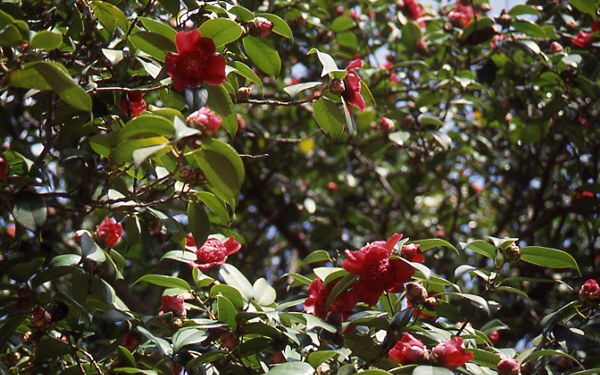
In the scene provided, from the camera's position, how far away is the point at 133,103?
57.6 inches

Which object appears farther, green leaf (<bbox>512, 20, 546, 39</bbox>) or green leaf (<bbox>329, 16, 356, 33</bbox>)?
green leaf (<bbox>329, 16, 356, 33</bbox>)

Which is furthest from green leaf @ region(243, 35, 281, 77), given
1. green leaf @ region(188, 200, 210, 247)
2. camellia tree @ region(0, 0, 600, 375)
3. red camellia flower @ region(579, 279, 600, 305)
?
red camellia flower @ region(579, 279, 600, 305)

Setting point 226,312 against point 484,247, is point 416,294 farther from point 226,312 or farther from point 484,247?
point 226,312

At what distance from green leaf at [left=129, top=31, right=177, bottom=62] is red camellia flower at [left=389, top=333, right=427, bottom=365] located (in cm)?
80

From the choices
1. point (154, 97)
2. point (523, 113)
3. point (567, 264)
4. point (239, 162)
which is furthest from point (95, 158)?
point (523, 113)

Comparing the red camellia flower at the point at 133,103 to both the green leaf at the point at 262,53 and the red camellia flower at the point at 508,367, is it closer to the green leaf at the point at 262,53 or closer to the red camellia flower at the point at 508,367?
the green leaf at the point at 262,53

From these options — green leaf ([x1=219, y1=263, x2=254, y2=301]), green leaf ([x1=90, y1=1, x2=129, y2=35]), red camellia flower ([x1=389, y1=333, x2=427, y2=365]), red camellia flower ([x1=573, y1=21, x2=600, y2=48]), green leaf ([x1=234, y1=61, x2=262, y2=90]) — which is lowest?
green leaf ([x1=219, y1=263, x2=254, y2=301])

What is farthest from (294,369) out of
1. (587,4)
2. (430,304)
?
(587,4)

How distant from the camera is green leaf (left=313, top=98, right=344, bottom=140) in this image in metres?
1.32

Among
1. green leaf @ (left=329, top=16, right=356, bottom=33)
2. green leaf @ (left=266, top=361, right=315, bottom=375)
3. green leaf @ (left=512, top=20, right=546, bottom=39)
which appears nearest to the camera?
green leaf @ (left=266, top=361, right=315, bottom=375)

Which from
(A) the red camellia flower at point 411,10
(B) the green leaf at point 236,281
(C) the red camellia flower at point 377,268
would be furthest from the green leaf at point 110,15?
(A) the red camellia flower at point 411,10

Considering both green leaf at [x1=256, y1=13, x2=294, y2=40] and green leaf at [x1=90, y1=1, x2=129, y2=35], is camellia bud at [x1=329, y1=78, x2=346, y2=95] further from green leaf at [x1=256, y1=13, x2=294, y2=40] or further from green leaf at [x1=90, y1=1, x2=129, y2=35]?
green leaf at [x1=90, y1=1, x2=129, y2=35]

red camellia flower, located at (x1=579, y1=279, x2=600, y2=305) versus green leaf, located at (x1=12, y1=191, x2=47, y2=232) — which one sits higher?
green leaf, located at (x1=12, y1=191, x2=47, y2=232)

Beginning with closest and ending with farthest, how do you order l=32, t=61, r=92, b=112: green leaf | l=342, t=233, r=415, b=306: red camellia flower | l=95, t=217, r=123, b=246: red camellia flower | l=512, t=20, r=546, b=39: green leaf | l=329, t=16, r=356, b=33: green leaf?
l=32, t=61, r=92, b=112: green leaf, l=342, t=233, r=415, b=306: red camellia flower, l=95, t=217, r=123, b=246: red camellia flower, l=512, t=20, r=546, b=39: green leaf, l=329, t=16, r=356, b=33: green leaf
